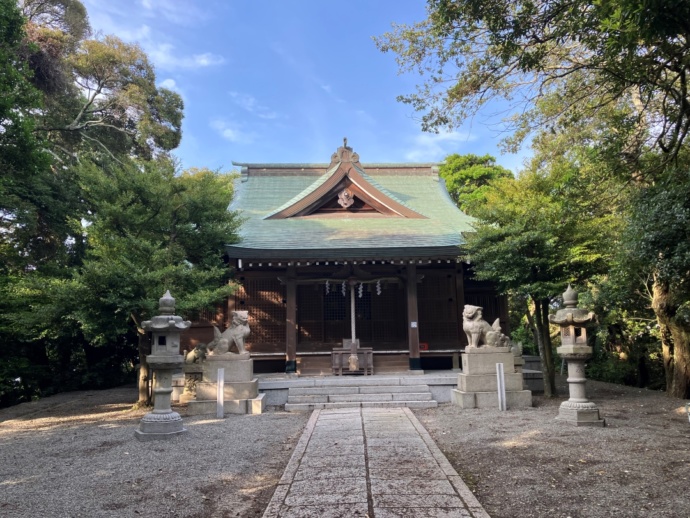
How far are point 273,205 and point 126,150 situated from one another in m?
7.21

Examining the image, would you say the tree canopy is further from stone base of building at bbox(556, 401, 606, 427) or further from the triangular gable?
stone base of building at bbox(556, 401, 606, 427)

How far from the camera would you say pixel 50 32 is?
53.3ft

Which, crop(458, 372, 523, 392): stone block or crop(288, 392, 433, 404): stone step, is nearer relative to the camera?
crop(458, 372, 523, 392): stone block

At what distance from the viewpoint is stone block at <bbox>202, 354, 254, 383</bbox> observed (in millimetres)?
9992

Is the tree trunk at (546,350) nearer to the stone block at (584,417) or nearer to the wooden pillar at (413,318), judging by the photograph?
the wooden pillar at (413,318)

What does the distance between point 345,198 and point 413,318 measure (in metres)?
5.05

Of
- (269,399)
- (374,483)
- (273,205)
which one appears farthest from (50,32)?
(374,483)

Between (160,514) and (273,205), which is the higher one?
(273,205)

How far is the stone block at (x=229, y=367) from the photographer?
9.99 metres

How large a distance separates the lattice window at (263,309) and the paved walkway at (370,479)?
6.97 meters

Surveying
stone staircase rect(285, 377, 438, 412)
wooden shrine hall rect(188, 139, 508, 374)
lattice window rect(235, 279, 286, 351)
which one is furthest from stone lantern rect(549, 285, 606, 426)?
lattice window rect(235, 279, 286, 351)

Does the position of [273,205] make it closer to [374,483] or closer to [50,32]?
[50,32]

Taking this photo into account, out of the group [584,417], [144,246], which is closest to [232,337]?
[144,246]

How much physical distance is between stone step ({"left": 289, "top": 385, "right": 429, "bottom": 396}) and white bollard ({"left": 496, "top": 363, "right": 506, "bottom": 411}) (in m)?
1.81
